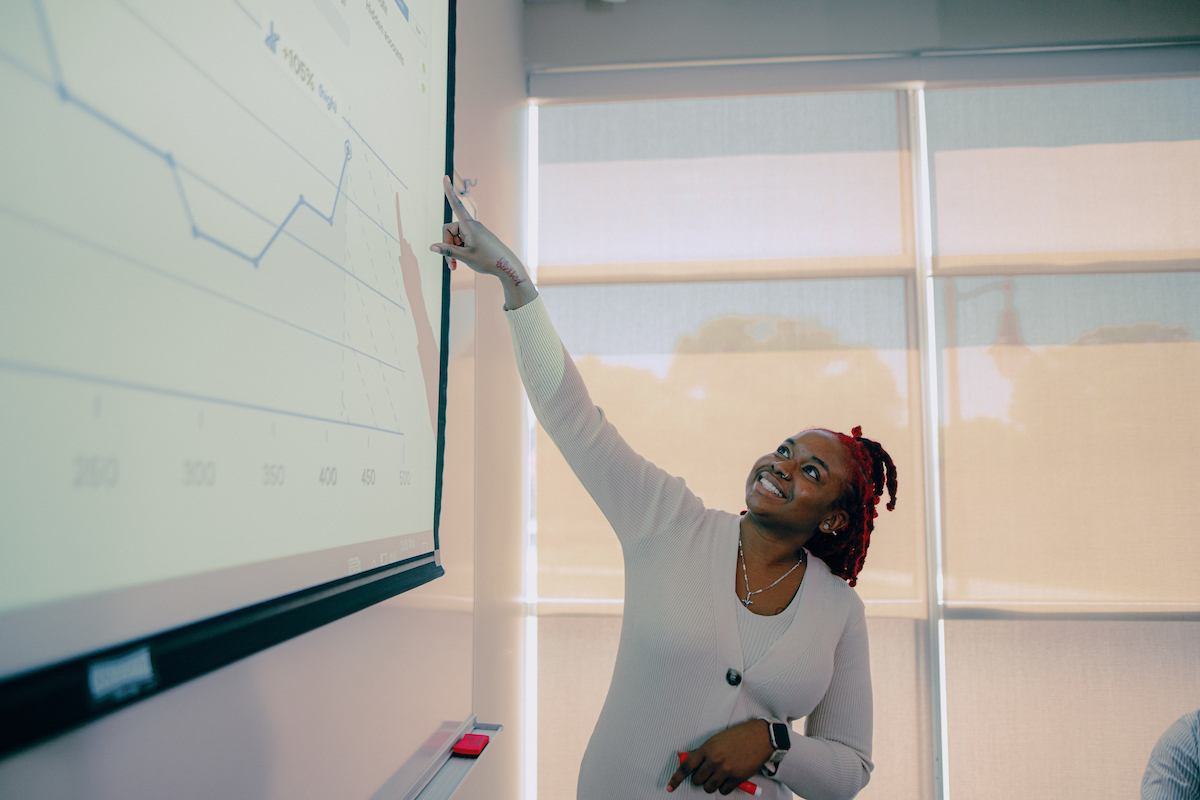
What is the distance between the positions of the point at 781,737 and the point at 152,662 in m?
1.05

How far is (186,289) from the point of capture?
0.45 metres

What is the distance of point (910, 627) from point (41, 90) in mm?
2448

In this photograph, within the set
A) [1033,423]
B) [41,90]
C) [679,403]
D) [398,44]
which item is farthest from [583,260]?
[41,90]

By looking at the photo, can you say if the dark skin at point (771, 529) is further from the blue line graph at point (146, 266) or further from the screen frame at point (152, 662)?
the screen frame at point (152, 662)

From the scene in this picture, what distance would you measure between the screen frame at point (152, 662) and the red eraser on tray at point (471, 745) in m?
0.54

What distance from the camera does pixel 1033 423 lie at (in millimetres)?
2031

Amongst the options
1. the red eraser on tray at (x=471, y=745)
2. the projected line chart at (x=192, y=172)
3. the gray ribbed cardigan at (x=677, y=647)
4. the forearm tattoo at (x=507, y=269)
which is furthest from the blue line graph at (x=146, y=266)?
the red eraser on tray at (x=471, y=745)

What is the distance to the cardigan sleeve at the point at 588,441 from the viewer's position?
1033mm

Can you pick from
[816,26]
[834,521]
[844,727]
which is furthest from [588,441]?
[816,26]

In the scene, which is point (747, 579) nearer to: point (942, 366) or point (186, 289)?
point (186, 289)

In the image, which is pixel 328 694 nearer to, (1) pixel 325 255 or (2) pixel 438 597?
(2) pixel 438 597

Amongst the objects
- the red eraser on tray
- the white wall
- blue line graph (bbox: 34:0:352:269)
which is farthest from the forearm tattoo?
the white wall

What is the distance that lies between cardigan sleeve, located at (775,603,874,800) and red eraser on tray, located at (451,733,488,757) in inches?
24.3

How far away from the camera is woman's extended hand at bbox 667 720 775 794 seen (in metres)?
1.02
